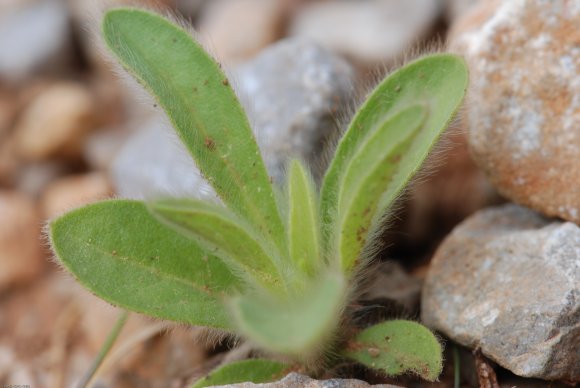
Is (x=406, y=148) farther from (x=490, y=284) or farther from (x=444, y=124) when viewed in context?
(x=490, y=284)

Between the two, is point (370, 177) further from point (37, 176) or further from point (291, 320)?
point (37, 176)

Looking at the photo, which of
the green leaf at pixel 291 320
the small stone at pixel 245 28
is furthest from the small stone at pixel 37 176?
the green leaf at pixel 291 320

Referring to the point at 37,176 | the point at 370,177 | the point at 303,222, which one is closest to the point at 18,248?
the point at 37,176

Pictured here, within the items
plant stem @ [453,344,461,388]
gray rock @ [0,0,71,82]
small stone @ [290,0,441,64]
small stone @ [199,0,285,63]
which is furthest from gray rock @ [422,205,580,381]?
gray rock @ [0,0,71,82]

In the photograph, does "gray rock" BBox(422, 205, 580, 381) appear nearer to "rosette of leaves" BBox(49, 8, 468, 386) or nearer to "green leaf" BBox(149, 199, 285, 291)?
"rosette of leaves" BBox(49, 8, 468, 386)

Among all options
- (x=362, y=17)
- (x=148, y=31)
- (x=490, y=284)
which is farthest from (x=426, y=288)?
(x=362, y=17)

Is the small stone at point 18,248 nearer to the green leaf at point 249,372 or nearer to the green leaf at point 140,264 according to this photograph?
the green leaf at point 140,264
